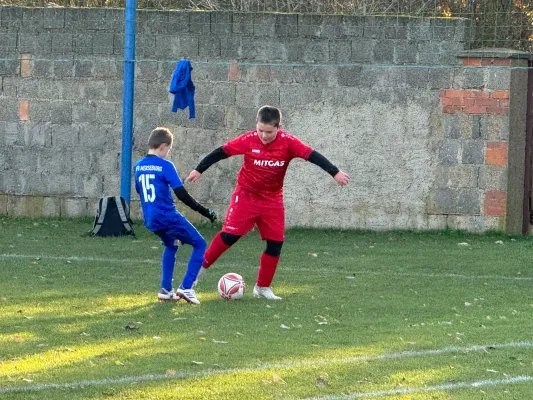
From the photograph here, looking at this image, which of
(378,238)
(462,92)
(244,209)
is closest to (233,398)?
(244,209)

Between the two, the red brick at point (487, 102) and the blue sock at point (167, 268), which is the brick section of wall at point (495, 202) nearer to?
the red brick at point (487, 102)

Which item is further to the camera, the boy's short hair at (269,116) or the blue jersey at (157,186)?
the boy's short hair at (269,116)

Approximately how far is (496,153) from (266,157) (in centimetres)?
609

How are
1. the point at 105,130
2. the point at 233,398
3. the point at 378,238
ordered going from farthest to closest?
the point at 105,130 < the point at 378,238 < the point at 233,398

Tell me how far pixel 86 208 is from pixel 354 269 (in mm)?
5408

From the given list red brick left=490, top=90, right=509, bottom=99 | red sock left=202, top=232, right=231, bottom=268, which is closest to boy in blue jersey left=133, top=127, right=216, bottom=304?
red sock left=202, top=232, right=231, bottom=268

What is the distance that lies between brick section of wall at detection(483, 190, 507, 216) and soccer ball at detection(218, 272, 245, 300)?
6318mm

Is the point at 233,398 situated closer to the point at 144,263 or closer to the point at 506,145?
the point at 144,263

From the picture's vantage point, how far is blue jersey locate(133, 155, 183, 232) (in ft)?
30.9

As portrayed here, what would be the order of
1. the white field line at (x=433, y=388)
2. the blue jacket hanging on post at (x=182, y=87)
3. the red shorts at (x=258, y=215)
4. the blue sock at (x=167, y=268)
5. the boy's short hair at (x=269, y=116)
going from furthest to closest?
the blue jacket hanging on post at (x=182, y=87)
the red shorts at (x=258, y=215)
the boy's short hair at (x=269, y=116)
the blue sock at (x=167, y=268)
the white field line at (x=433, y=388)

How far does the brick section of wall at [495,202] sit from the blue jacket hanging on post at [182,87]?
158 inches

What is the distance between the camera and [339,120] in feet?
50.7

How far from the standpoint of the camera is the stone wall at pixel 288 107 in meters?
15.2

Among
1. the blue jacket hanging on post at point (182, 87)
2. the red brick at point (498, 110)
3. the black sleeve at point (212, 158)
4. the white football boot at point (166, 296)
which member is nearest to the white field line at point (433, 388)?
the white football boot at point (166, 296)
